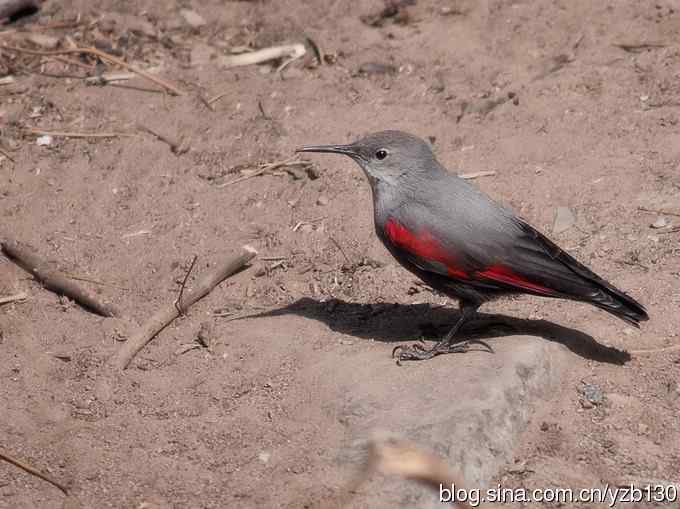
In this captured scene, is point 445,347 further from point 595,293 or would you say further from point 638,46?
point 638,46

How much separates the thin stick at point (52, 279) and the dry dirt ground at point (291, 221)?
0.08m

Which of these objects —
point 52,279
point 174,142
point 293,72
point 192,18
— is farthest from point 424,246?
point 192,18

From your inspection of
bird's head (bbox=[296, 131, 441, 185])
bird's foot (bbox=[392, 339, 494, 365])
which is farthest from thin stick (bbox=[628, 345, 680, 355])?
bird's head (bbox=[296, 131, 441, 185])

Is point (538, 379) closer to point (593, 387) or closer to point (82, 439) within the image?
point (593, 387)

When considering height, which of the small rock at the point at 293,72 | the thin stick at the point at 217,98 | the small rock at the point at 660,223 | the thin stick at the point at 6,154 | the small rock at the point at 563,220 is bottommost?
the thin stick at the point at 6,154

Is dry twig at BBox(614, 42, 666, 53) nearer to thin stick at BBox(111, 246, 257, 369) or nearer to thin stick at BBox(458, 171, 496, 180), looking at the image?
thin stick at BBox(458, 171, 496, 180)

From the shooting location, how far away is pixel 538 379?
17.0ft

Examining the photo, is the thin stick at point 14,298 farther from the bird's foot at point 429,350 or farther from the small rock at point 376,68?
the small rock at point 376,68

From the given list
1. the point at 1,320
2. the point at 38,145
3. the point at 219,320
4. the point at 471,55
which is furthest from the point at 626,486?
the point at 38,145

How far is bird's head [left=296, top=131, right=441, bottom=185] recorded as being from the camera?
6.05 m

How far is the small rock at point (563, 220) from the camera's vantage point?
678cm

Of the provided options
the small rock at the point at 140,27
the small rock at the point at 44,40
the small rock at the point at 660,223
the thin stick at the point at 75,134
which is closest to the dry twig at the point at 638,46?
the small rock at the point at 660,223

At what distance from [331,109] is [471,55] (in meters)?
1.37

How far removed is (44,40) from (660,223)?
5.81 metres
